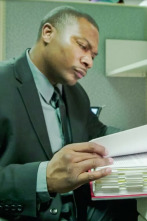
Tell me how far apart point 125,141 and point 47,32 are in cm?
44

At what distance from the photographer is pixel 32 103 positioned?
623 millimetres

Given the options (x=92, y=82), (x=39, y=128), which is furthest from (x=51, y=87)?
(x=92, y=82)

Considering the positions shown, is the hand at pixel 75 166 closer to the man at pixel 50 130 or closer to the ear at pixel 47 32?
the man at pixel 50 130

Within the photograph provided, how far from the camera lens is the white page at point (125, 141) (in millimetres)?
397

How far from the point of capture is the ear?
0.72 meters

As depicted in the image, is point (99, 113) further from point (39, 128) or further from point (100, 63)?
point (39, 128)

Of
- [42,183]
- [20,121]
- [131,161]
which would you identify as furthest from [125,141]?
[20,121]

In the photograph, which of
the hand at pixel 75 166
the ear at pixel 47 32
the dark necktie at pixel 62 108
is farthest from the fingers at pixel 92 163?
the ear at pixel 47 32

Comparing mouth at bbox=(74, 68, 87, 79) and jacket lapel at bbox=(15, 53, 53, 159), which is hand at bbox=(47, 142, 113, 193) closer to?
jacket lapel at bbox=(15, 53, 53, 159)

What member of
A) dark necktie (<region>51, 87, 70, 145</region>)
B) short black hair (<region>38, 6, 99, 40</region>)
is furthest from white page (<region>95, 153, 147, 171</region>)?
short black hair (<region>38, 6, 99, 40</region>)

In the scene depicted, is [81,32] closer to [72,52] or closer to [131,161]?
[72,52]

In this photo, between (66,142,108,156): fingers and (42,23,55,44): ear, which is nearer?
(66,142,108,156): fingers

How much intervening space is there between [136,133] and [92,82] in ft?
2.29

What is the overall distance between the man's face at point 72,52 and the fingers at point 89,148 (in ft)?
1.05
